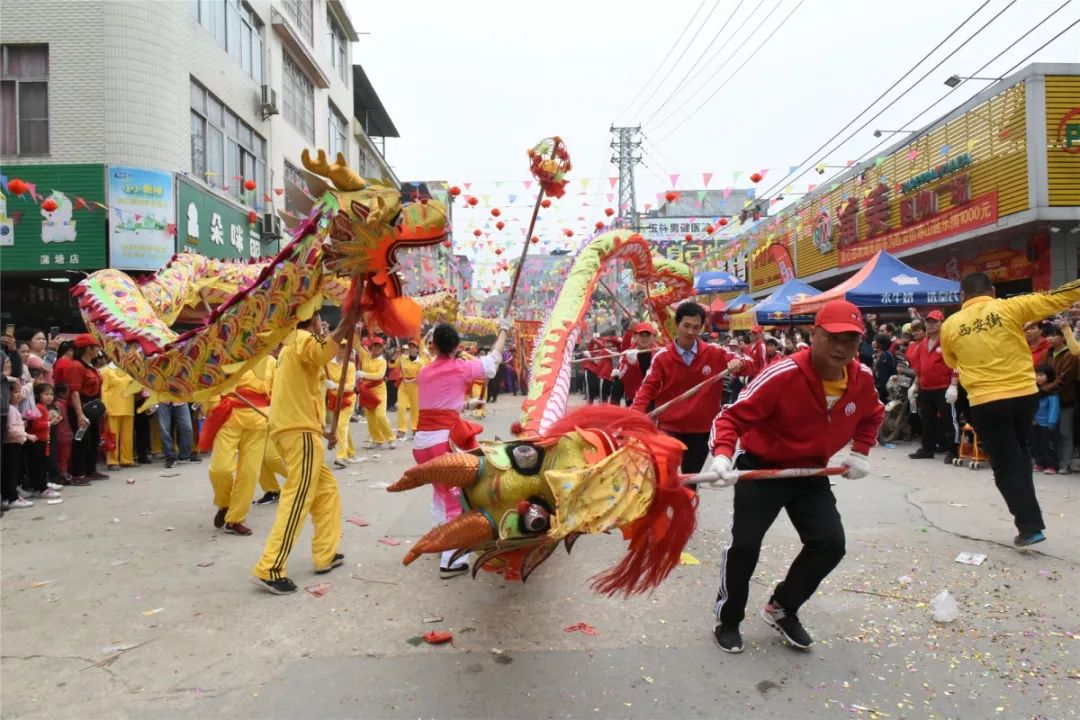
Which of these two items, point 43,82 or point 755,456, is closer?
point 755,456

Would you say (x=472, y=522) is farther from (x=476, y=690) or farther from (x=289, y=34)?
(x=289, y=34)

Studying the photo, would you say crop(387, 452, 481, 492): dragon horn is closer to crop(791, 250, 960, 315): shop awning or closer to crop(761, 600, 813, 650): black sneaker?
crop(761, 600, 813, 650): black sneaker

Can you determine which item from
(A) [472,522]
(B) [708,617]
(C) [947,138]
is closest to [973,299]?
(B) [708,617]

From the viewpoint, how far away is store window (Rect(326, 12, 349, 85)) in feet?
77.9

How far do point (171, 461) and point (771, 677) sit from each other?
8.11 meters

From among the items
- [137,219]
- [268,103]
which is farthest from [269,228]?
[137,219]

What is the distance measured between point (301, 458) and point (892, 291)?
30.7ft

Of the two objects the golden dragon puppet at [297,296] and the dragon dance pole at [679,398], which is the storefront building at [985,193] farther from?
the golden dragon puppet at [297,296]

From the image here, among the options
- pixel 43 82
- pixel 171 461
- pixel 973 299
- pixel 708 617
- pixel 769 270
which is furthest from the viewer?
pixel 769 270

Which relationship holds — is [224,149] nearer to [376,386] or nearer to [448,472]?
[376,386]

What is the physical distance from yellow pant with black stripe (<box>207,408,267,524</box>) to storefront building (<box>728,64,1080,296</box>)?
11.0 metres

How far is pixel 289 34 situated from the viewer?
18.2 metres

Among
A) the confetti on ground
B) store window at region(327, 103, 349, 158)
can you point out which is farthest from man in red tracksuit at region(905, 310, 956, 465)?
store window at region(327, 103, 349, 158)

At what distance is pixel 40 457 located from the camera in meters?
6.86
